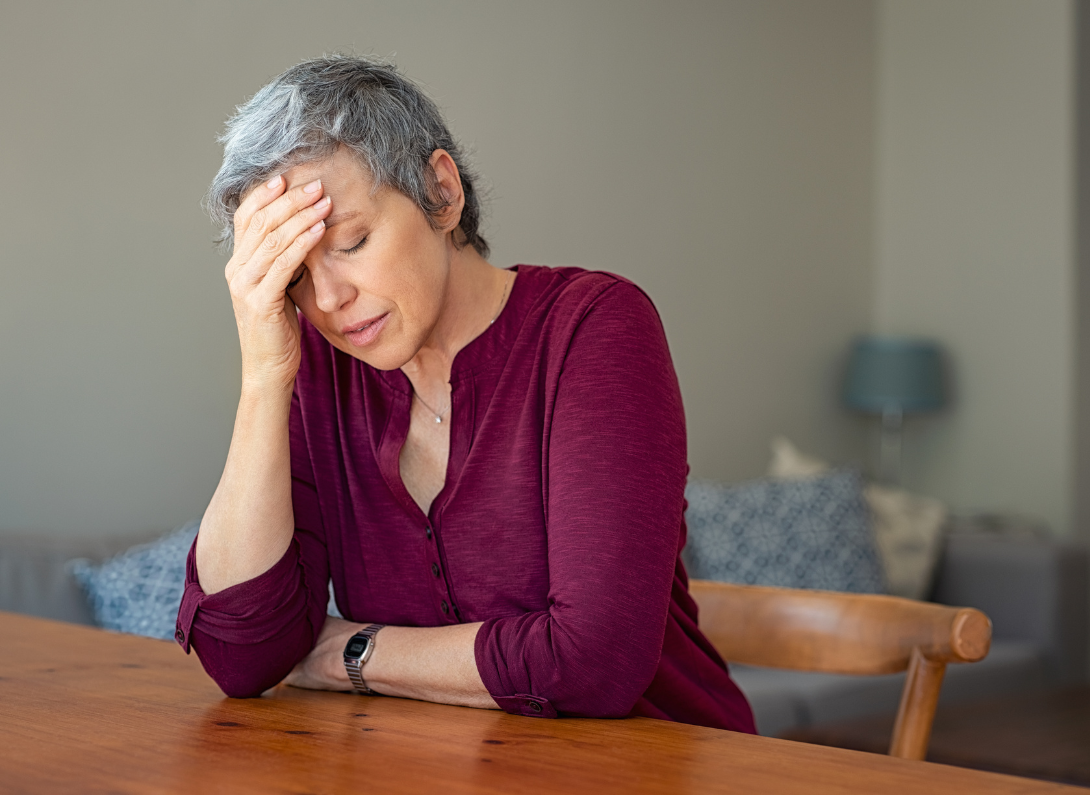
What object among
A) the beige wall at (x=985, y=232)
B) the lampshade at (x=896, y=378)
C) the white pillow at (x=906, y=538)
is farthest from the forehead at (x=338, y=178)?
the beige wall at (x=985, y=232)

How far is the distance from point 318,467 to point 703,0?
3.28 meters

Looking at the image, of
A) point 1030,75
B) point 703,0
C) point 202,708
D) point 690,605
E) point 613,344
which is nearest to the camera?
point 202,708

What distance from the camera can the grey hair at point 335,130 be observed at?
1.08 m

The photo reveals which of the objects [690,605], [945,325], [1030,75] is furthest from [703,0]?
[690,605]

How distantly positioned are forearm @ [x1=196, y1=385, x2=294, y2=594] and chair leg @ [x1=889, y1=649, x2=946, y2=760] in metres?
0.66

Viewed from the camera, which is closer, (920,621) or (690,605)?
(920,621)

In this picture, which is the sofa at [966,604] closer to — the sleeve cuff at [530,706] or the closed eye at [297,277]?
the closed eye at [297,277]

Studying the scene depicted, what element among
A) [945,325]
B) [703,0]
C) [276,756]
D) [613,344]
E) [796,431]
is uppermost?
[703,0]

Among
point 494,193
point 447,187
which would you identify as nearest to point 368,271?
point 447,187

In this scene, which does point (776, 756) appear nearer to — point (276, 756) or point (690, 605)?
point (276, 756)

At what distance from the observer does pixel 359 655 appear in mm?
1089

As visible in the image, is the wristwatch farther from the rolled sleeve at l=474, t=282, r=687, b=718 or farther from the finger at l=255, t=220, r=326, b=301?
the finger at l=255, t=220, r=326, b=301

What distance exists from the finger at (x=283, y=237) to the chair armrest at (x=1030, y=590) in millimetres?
2937

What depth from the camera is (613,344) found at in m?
1.15
